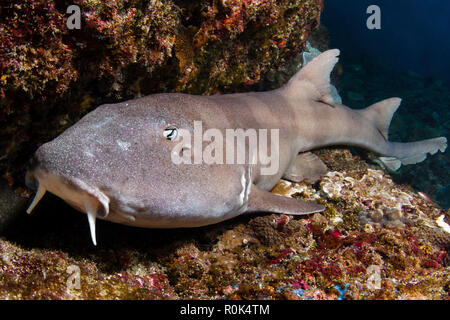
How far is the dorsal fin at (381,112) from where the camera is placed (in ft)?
21.1

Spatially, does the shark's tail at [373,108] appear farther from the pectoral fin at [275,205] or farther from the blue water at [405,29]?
the blue water at [405,29]

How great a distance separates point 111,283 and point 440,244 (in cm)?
413

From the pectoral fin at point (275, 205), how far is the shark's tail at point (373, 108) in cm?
203

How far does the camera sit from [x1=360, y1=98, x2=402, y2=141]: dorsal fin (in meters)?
6.42

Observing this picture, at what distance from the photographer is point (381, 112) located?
6.51 metres

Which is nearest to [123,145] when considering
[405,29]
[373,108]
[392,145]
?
[373,108]

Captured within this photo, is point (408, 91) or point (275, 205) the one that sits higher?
point (275, 205)

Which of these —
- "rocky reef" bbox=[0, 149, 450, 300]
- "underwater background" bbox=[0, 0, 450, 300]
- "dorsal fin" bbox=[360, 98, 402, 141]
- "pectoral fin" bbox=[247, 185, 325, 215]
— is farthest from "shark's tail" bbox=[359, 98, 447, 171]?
"pectoral fin" bbox=[247, 185, 325, 215]

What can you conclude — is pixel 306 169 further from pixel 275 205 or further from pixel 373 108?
pixel 373 108

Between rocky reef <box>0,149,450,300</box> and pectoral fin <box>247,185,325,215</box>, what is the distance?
0.12 m

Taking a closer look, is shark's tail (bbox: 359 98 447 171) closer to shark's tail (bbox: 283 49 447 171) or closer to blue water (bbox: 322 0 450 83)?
shark's tail (bbox: 283 49 447 171)

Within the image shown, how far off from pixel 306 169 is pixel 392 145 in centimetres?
341
